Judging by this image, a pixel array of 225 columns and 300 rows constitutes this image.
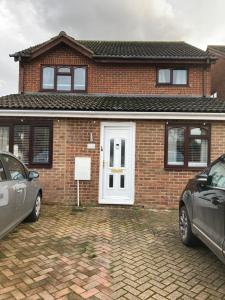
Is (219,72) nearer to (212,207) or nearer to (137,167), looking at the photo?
(137,167)

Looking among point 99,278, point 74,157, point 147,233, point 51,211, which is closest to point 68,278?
point 99,278

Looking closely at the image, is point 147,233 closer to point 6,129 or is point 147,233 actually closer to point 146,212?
point 146,212

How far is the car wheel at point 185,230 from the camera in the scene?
497 centimetres

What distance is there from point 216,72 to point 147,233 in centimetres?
1374

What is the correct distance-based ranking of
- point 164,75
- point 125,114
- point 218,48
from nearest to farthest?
point 125,114 → point 164,75 → point 218,48

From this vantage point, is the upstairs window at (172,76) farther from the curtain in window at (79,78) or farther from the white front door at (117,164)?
the white front door at (117,164)

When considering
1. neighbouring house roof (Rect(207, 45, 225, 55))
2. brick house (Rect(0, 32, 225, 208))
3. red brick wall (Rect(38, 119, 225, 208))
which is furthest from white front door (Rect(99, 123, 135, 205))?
neighbouring house roof (Rect(207, 45, 225, 55))

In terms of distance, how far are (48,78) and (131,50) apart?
12.7 ft

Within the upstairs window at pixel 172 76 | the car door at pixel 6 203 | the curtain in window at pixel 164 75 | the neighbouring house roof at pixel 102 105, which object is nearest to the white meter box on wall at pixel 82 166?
the neighbouring house roof at pixel 102 105

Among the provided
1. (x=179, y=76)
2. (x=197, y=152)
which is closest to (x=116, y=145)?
(x=197, y=152)

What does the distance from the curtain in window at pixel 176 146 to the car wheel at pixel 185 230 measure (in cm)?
324

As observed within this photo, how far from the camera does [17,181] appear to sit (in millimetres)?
5008

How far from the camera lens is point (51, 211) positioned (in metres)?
7.59

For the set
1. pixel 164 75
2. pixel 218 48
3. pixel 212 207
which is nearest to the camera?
pixel 212 207
